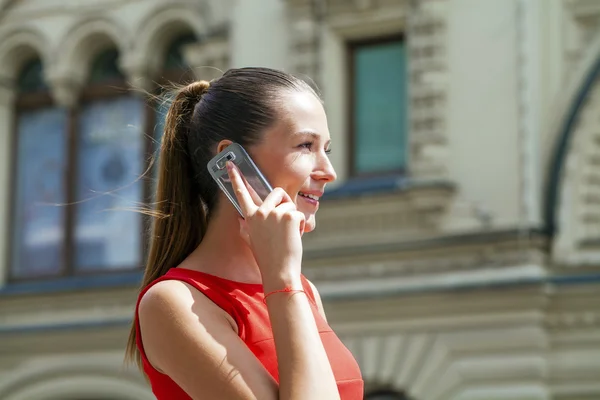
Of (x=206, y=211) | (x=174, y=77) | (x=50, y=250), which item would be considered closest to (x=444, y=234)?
(x=174, y=77)

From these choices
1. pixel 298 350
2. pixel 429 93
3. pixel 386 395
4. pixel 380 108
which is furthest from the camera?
pixel 380 108

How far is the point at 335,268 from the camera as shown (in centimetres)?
1263

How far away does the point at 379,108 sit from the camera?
12859 millimetres

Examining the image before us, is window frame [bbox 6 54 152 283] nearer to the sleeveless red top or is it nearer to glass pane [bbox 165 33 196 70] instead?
glass pane [bbox 165 33 196 70]

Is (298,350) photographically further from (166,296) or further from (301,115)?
(301,115)

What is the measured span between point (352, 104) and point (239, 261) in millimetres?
10749

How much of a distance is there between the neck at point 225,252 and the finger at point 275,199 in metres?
0.13

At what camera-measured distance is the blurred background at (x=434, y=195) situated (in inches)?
460

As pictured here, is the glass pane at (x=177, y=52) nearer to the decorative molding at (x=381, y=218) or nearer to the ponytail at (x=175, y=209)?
the decorative molding at (x=381, y=218)

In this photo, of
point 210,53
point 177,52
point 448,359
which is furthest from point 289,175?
point 177,52

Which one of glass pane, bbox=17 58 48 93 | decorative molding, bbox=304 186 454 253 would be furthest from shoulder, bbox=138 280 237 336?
glass pane, bbox=17 58 48 93

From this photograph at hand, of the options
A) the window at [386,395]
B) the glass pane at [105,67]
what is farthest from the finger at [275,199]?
the glass pane at [105,67]

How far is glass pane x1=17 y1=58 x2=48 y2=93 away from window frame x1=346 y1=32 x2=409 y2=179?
4.19 metres

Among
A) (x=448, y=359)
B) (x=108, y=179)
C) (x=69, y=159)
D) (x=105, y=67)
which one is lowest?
(x=448, y=359)
